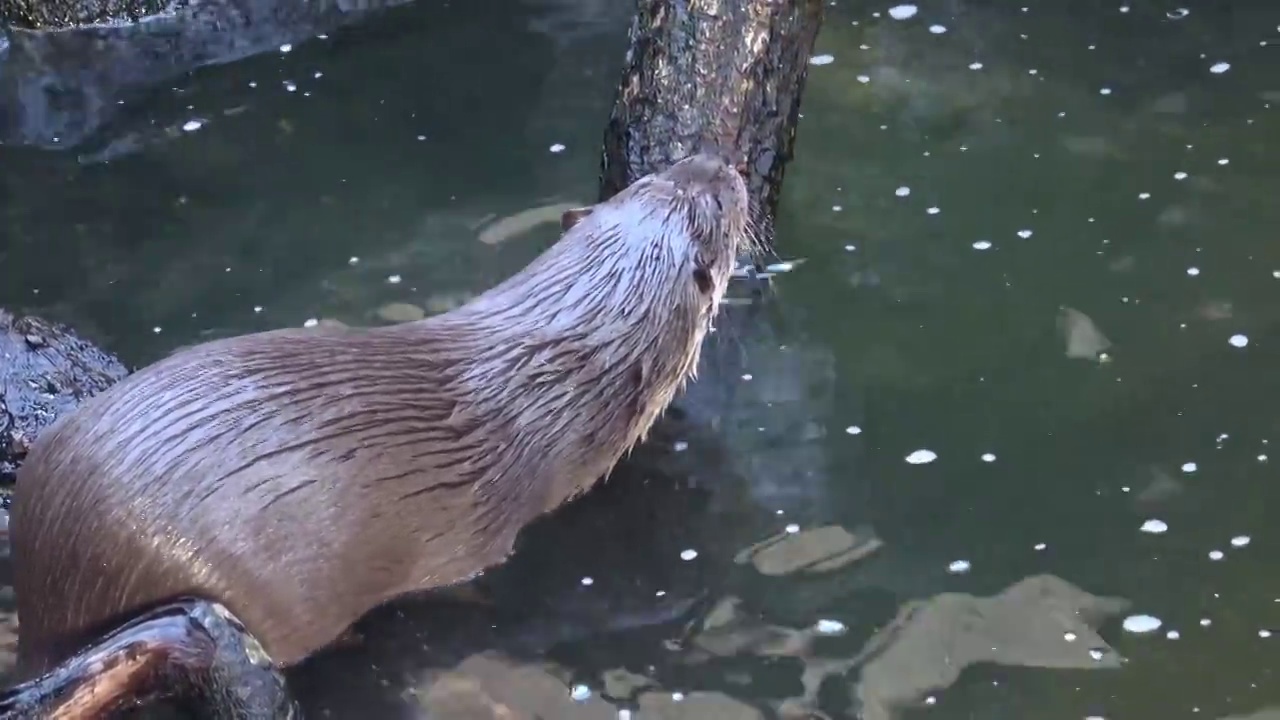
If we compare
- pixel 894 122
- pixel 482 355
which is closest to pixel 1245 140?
pixel 894 122

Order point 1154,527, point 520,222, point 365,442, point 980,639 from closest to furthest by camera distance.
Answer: point 365,442, point 980,639, point 1154,527, point 520,222

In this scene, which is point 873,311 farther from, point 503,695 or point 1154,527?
point 503,695

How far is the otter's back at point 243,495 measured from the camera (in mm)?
2275

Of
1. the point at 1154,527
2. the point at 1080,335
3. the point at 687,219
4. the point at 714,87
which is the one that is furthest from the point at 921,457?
the point at 714,87

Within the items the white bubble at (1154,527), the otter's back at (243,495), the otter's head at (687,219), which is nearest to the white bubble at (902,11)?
the otter's head at (687,219)

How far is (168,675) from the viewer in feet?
7.24

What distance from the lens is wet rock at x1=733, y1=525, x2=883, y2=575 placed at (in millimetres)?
2893

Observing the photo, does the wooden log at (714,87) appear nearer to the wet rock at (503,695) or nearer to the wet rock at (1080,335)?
the wet rock at (1080,335)

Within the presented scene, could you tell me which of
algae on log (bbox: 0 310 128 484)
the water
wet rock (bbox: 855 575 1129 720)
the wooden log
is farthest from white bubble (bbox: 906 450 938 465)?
algae on log (bbox: 0 310 128 484)

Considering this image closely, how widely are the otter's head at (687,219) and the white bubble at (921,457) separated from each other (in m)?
0.55

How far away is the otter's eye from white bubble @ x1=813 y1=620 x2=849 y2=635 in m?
→ 0.77

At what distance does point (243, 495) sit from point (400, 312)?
1354 millimetres

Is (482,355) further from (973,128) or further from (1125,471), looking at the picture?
(973,128)

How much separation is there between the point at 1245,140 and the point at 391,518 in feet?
9.57
